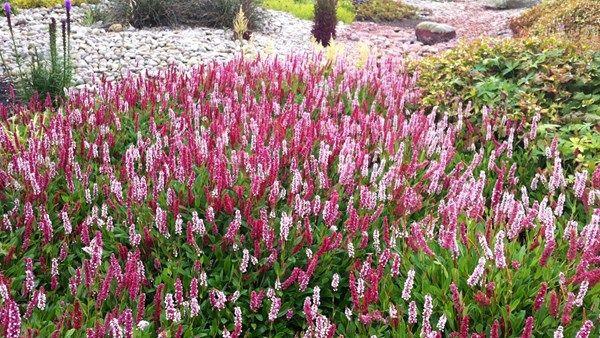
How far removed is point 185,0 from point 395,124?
836cm

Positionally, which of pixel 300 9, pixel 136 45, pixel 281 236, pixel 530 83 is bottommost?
pixel 136 45

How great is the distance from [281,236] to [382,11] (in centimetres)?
1449

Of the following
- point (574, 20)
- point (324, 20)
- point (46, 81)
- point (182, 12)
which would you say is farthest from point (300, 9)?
point (46, 81)

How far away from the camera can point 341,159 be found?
340 centimetres

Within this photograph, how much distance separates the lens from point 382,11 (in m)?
16.2

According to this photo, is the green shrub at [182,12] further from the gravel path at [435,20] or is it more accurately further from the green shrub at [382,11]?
the green shrub at [382,11]

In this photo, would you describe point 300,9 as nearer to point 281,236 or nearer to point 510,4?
point 510,4

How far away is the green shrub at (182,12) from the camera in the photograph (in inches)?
436

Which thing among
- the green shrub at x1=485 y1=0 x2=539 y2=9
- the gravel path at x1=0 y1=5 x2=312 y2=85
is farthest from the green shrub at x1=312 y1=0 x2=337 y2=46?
the green shrub at x1=485 y1=0 x2=539 y2=9

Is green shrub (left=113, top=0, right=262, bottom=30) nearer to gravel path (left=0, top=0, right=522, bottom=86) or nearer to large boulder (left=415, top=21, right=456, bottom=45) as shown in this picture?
gravel path (left=0, top=0, right=522, bottom=86)

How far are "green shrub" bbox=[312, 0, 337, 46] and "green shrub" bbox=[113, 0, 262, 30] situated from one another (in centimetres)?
138

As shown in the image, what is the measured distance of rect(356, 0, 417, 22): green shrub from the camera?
52.3 ft

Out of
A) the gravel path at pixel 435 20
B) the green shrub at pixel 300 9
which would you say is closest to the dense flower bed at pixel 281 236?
the gravel path at pixel 435 20

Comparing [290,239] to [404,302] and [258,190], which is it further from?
[404,302]
